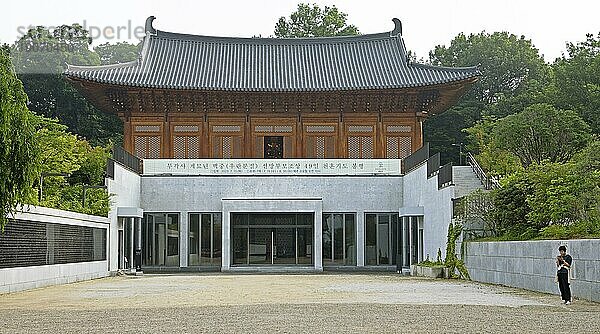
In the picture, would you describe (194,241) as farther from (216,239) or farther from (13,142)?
(13,142)

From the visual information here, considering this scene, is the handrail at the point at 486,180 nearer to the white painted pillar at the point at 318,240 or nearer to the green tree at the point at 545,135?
the green tree at the point at 545,135

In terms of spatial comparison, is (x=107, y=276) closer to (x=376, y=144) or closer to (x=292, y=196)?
(x=292, y=196)

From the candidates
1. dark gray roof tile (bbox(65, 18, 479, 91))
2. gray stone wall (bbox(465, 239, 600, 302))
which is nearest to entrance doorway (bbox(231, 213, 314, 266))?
dark gray roof tile (bbox(65, 18, 479, 91))

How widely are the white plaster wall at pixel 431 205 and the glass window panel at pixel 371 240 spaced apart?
1797 mm

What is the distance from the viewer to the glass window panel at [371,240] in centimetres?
3538

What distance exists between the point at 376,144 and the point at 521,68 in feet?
71.1

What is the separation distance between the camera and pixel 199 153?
3847 cm

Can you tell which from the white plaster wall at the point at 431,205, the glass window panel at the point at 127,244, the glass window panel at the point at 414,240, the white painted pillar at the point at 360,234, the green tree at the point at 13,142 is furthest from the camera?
the white painted pillar at the point at 360,234

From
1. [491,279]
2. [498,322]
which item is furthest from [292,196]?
[498,322]

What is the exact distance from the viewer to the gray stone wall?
55.4ft

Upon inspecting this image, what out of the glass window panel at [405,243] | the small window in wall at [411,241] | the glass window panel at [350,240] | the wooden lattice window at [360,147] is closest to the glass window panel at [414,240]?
the small window in wall at [411,241]

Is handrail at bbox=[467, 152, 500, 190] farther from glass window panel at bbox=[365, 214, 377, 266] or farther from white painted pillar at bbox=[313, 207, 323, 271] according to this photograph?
white painted pillar at bbox=[313, 207, 323, 271]

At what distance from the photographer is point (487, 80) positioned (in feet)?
185

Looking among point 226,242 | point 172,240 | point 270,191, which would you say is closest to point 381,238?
point 270,191
